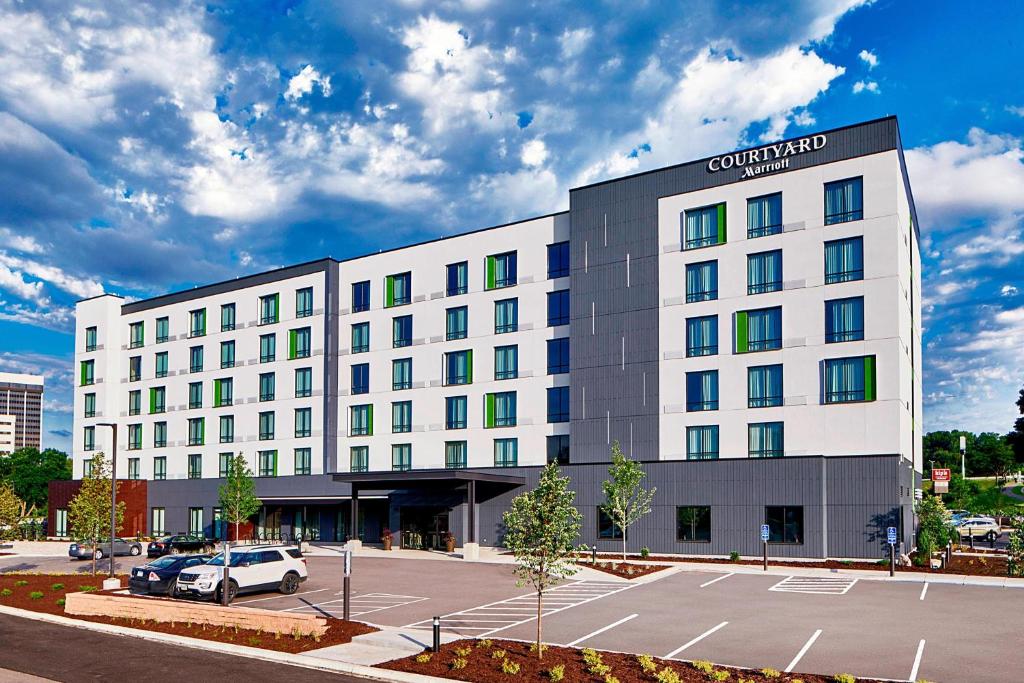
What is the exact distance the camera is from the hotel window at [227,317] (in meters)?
69.5

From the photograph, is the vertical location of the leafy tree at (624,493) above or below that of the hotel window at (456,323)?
below

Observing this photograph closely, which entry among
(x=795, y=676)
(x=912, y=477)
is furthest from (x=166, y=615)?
(x=912, y=477)

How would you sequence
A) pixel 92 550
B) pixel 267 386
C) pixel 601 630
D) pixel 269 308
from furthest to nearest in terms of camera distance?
pixel 269 308 → pixel 267 386 → pixel 92 550 → pixel 601 630

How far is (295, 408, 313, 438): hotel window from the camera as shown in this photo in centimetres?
6400

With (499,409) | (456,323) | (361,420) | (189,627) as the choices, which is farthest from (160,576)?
(361,420)

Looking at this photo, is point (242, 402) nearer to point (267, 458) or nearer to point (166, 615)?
point (267, 458)

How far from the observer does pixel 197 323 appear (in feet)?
236

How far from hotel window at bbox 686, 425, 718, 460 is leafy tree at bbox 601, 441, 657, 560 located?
3021 mm

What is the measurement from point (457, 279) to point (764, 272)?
20539mm

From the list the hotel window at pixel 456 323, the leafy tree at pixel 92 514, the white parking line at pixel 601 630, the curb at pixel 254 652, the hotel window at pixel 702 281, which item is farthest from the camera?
the hotel window at pixel 456 323

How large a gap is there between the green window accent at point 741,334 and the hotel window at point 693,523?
336 inches

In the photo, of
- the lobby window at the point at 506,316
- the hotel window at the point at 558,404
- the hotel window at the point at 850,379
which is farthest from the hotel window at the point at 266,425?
the hotel window at the point at 850,379

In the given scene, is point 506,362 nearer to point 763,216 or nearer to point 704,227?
point 704,227

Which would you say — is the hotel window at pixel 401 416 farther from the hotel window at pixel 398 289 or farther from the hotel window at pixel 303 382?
the hotel window at pixel 303 382
